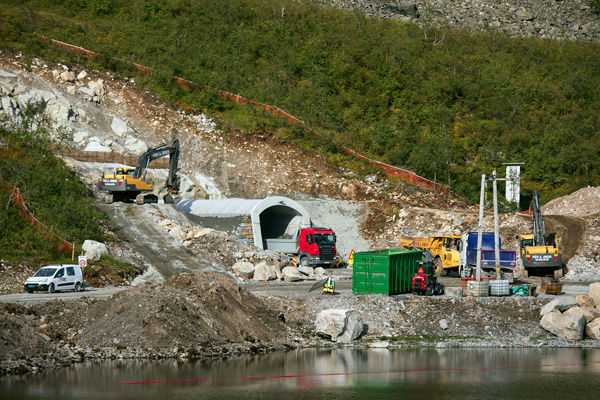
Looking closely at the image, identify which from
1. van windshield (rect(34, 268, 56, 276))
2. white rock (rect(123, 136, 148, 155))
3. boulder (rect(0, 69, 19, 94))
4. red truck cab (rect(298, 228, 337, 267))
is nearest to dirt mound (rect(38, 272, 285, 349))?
van windshield (rect(34, 268, 56, 276))

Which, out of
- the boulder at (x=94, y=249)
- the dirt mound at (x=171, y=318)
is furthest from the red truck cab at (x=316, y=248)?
the dirt mound at (x=171, y=318)

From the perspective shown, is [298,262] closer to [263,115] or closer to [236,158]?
[236,158]

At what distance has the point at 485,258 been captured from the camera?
39.5 meters

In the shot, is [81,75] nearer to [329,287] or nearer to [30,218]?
[30,218]

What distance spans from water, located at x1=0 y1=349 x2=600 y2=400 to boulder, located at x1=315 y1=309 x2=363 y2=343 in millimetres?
1338

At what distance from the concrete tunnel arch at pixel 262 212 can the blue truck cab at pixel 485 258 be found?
11.9 meters

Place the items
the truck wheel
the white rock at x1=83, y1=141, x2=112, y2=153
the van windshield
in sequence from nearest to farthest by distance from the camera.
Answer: the van windshield, the truck wheel, the white rock at x1=83, y1=141, x2=112, y2=153

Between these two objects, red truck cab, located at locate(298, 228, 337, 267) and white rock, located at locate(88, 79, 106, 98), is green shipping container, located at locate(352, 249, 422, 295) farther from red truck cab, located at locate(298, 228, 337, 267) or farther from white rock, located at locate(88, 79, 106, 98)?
white rock, located at locate(88, 79, 106, 98)

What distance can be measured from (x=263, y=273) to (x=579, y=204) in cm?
2673

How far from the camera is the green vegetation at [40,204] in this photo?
37.8 meters

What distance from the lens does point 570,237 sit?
150 ft

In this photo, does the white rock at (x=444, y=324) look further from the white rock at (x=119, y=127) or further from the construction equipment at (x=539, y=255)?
the white rock at (x=119, y=127)

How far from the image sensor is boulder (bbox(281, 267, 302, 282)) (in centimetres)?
3903

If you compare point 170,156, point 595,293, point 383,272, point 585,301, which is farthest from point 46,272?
point 595,293
